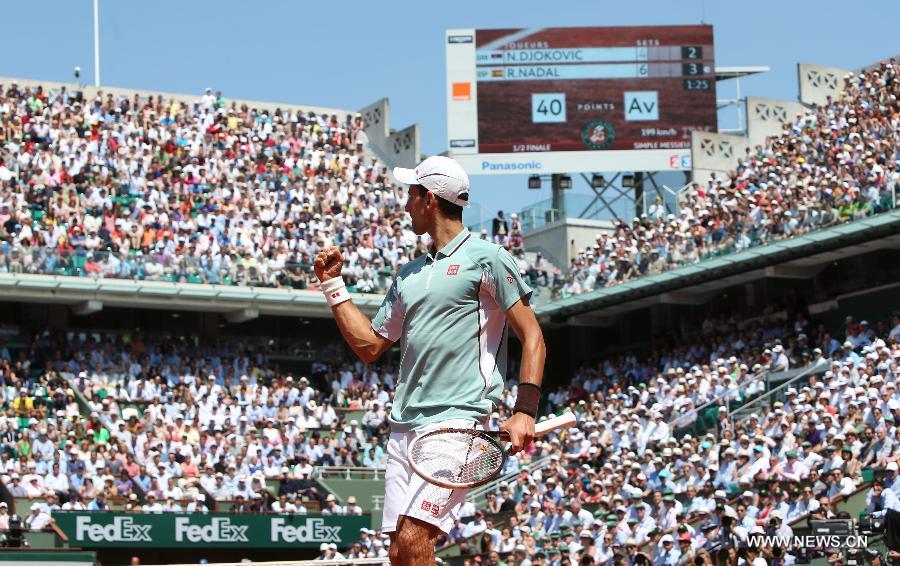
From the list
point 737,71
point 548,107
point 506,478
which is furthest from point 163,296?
point 737,71

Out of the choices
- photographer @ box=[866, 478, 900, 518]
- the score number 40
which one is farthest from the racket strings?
the score number 40

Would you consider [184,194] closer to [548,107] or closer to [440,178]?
[548,107]

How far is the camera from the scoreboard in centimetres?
3869

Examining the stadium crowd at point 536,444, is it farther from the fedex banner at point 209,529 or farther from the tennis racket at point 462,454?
the tennis racket at point 462,454

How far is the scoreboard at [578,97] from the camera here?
3869 cm

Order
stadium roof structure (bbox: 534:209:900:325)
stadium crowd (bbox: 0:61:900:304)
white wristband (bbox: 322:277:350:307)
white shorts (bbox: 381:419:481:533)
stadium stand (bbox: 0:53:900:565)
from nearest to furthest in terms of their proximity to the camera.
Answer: white shorts (bbox: 381:419:481:533) → white wristband (bbox: 322:277:350:307) → stadium stand (bbox: 0:53:900:565) → stadium roof structure (bbox: 534:209:900:325) → stadium crowd (bbox: 0:61:900:304)

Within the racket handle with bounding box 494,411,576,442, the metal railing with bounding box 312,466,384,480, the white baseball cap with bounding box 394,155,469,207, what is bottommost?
the racket handle with bounding box 494,411,576,442

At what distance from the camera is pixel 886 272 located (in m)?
29.2

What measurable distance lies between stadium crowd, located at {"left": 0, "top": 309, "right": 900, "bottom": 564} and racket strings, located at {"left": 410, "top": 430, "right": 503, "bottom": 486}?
1240cm

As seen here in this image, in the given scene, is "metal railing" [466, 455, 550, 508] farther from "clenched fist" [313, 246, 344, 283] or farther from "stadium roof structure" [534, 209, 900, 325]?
"clenched fist" [313, 246, 344, 283]

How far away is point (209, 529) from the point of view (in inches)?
1039

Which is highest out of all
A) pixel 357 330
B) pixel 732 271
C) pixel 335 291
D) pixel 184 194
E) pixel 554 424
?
pixel 184 194

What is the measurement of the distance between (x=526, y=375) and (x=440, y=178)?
911mm

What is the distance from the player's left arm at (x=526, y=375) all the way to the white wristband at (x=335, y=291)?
72cm
